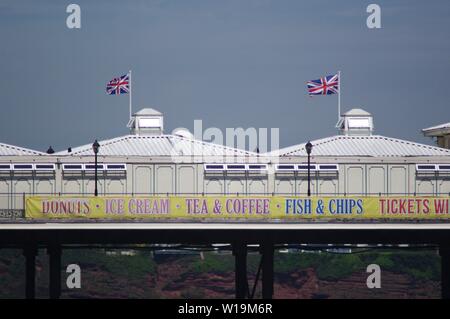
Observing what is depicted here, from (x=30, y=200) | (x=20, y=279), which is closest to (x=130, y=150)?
(x=20, y=279)

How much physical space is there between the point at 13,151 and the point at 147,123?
12914 millimetres

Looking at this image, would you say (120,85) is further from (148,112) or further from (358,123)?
(358,123)

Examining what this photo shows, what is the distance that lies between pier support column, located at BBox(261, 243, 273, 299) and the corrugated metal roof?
37045 millimetres

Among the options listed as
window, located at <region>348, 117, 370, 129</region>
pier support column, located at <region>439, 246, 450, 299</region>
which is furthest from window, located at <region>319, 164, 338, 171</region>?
pier support column, located at <region>439, 246, 450, 299</region>

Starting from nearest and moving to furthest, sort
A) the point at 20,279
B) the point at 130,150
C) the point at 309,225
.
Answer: the point at 309,225, the point at 130,150, the point at 20,279

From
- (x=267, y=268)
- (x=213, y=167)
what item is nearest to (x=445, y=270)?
(x=267, y=268)

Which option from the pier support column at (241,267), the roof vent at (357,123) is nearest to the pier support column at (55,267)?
the pier support column at (241,267)

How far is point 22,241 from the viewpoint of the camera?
6575cm

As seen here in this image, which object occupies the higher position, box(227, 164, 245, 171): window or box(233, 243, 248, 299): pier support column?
box(227, 164, 245, 171): window

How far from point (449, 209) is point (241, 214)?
38.5 feet

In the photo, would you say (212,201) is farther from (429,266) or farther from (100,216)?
(429,266)

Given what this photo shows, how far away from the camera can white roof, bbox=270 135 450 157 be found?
103m

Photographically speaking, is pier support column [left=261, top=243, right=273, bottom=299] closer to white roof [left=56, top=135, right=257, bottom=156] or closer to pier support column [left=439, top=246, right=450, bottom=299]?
pier support column [left=439, top=246, right=450, bottom=299]

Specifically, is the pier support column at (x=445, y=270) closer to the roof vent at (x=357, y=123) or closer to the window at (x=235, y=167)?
the window at (x=235, y=167)
